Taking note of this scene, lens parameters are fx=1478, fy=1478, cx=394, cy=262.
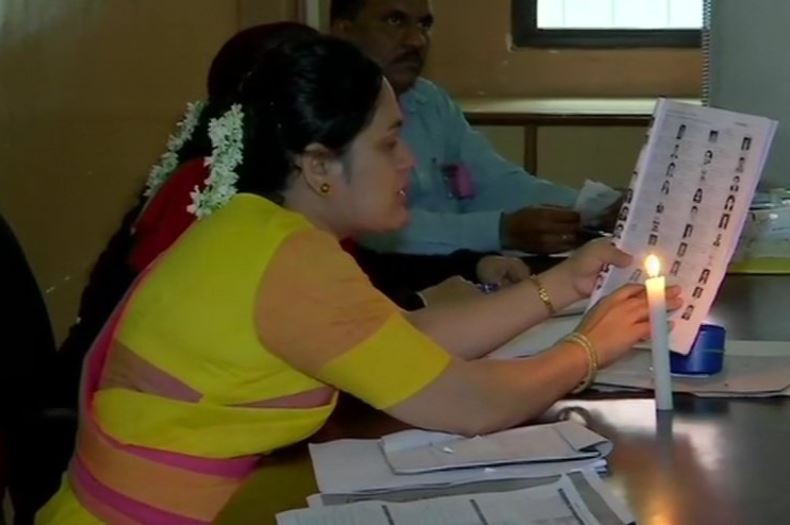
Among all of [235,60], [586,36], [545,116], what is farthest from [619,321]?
[586,36]

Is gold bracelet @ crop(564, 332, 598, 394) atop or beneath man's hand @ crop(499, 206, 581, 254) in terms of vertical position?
atop

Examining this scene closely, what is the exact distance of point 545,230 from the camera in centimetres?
267

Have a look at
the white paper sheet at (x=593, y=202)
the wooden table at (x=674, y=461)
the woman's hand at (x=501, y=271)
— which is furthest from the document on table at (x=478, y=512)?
the white paper sheet at (x=593, y=202)

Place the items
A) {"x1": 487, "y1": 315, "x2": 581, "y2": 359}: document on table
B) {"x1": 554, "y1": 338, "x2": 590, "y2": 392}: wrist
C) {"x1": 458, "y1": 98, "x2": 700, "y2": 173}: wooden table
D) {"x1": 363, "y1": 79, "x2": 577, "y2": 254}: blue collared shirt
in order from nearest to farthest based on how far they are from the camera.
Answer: {"x1": 554, "y1": 338, "x2": 590, "y2": 392}: wrist → {"x1": 487, "y1": 315, "x2": 581, "y2": 359}: document on table → {"x1": 363, "y1": 79, "x2": 577, "y2": 254}: blue collared shirt → {"x1": 458, "y1": 98, "x2": 700, "y2": 173}: wooden table

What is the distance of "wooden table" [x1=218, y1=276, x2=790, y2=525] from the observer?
1.30 metres

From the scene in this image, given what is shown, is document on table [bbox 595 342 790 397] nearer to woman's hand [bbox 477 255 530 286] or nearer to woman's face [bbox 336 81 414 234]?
woman's face [bbox 336 81 414 234]

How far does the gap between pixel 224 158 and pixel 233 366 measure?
0.86ft

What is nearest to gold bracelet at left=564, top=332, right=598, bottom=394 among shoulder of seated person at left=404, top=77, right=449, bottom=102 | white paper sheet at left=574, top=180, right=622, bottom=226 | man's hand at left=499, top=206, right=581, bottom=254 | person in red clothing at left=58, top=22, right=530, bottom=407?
person in red clothing at left=58, top=22, right=530, bottom=407

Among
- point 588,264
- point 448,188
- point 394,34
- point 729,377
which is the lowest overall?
point 448,188

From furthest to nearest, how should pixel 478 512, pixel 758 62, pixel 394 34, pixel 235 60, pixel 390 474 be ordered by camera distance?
pixel 758 62
pixel 394 34
pixel 235 60
pixel 390 474
pixel 478 512

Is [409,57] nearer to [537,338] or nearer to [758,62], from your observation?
[758,62]

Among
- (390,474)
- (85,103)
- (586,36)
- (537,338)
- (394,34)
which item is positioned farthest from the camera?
(586,36)

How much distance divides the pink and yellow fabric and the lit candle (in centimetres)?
25

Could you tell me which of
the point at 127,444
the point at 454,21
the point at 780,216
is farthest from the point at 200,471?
the point at 454,21
